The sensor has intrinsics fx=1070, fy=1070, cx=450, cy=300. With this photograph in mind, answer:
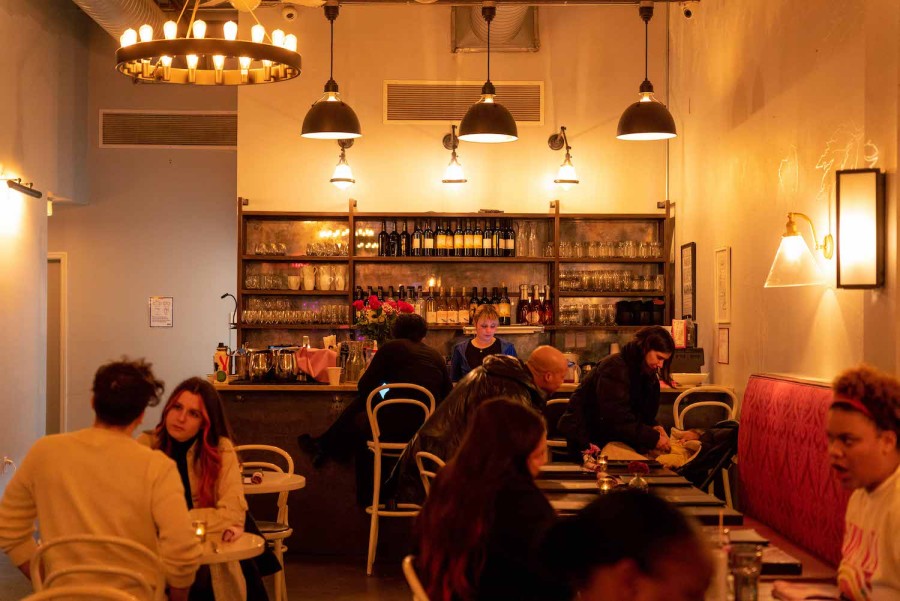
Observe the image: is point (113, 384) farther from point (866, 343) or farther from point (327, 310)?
point (327, 310)

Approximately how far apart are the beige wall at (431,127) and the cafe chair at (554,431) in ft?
8.73

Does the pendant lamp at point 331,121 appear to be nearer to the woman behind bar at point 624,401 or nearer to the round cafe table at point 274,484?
the woman behind bar at point 624,401

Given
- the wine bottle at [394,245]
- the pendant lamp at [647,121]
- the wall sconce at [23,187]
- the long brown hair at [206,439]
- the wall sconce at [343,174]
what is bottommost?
the long brown hair at [206,439]

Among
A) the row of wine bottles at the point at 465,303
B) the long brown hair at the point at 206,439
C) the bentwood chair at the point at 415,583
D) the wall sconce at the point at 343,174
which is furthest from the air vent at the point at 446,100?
the bentwood chair at the point at 415,583

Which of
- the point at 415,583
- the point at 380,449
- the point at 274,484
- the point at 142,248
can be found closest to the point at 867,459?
the point at 415,583

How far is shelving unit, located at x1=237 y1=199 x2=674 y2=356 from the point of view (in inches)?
353

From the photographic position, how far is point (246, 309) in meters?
9.09

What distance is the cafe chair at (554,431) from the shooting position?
6160 millimetres

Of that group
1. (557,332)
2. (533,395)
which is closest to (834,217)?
(533,395)

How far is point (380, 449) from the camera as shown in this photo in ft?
20.2

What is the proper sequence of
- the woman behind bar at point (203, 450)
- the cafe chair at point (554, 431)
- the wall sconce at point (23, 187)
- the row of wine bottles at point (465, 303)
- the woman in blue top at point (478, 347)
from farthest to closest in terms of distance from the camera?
1. the row of wine bottles at point (465, 303)
2. the wall sconce at point (23, 187)
3. the woman in blue top at point (478, 347)
4. the cafe chair at point (554, 431)
5. the woman behind bar at point (203, 450)

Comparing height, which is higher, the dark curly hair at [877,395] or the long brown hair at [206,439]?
the dark curly hair at [877,395]

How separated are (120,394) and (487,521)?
46.7 inches

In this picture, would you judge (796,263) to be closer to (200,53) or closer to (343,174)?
(200,53)
